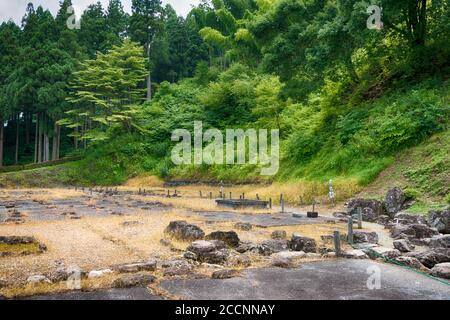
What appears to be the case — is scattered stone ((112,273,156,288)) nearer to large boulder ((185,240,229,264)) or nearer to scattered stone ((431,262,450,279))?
large boulder ((185,240,229,264))

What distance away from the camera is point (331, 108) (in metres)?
28.2

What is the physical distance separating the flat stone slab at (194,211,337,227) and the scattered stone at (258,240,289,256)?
14.1 feet

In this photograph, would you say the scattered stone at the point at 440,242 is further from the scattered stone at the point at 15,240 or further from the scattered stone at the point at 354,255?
the scattered stone at the point at 15,240

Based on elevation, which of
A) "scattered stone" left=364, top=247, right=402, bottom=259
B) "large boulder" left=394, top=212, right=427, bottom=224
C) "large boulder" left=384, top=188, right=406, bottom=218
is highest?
"large boulder" left=384, top=188, right=406, bottom=218

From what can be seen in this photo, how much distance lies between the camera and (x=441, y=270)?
323 inches

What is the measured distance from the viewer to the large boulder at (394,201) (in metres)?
16.7

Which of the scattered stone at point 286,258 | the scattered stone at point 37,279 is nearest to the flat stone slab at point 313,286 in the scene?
the scattered stone at point 286,258

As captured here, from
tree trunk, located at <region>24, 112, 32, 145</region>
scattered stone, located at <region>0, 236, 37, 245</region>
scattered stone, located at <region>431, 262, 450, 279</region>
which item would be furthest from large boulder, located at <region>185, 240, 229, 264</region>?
tree trunk, located at <region>24, 112, 32, 145</region>

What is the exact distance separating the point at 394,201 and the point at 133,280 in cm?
1269

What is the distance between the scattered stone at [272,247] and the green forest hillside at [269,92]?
768 cm

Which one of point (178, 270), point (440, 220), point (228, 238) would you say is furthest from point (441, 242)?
point (178, 270)

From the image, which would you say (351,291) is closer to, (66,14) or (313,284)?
(313,284)

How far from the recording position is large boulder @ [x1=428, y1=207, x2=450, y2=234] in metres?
12.8

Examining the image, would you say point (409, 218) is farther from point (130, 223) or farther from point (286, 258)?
point (130, 223)
